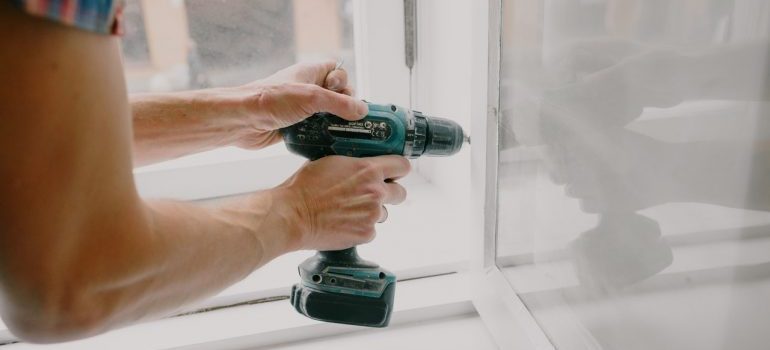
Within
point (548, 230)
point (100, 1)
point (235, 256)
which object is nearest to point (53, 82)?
point (100, 1)

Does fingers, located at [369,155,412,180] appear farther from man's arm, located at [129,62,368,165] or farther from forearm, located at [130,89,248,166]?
forearm, located at [130,89,248,166]

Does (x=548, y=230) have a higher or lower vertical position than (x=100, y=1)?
lower

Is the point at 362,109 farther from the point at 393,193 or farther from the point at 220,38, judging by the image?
the point at 220,38

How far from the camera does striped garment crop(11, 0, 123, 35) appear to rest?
374 mm

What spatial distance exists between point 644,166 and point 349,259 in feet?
1.36

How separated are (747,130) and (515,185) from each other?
0.42 meters

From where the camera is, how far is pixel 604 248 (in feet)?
2.02

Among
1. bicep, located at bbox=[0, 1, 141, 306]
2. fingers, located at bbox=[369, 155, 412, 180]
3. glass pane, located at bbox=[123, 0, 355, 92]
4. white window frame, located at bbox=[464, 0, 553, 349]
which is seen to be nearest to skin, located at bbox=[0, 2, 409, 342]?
bicep, located at bbox=[0, 1, 141, 306]

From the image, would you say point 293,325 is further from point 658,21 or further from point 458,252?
point 658,21

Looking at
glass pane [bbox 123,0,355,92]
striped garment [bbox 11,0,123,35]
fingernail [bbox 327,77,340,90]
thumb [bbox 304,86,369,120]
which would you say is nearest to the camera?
striped garment [bbox 11,0,123,35]

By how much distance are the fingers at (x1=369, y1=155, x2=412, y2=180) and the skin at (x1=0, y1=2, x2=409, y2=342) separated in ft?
0.36

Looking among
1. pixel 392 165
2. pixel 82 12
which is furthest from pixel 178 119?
pixel 82 12

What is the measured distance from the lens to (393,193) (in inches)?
33.3

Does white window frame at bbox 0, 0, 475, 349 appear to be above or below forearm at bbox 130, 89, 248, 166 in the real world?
below
